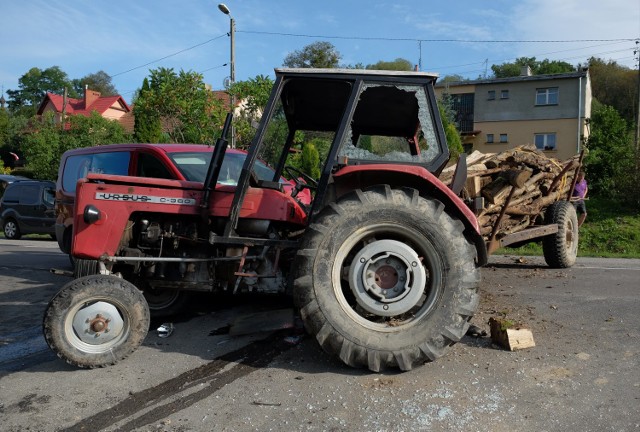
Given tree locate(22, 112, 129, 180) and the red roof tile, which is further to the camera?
the red roof tile

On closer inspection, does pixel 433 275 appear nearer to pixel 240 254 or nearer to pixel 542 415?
pixel 542 415

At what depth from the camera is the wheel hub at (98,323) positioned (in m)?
3.85

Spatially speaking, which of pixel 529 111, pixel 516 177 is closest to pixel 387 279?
pixel 516 177

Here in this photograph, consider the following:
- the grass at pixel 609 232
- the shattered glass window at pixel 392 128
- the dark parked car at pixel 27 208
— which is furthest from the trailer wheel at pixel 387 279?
the dark parked car at pixel 27 208

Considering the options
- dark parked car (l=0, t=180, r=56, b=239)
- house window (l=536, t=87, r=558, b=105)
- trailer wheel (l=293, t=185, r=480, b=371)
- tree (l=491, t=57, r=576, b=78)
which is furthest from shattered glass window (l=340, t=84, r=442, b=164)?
tree (l=491, t=57, r=576, b=78)

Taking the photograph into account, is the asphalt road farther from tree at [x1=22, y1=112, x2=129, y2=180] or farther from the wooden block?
tree at [x1=22, y1=112, x2=129, y2=180]

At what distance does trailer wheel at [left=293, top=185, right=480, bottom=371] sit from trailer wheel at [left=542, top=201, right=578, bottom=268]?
4.71 metres

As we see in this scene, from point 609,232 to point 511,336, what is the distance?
1311 cm

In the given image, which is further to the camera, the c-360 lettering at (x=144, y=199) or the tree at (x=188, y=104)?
the tree at (x=188, y=104)

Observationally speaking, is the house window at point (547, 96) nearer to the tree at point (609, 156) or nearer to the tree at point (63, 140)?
the tree at point (609, 156)

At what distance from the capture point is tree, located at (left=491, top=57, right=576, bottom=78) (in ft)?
179

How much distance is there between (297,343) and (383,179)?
5.08 ft

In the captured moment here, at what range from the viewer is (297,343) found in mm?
4367

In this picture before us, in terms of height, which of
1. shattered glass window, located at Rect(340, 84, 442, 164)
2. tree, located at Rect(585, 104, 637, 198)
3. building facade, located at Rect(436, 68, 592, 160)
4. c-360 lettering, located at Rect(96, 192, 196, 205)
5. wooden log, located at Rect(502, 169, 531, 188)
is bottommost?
c-360 lettering, located at Rect(96, 192, 196, 205)
